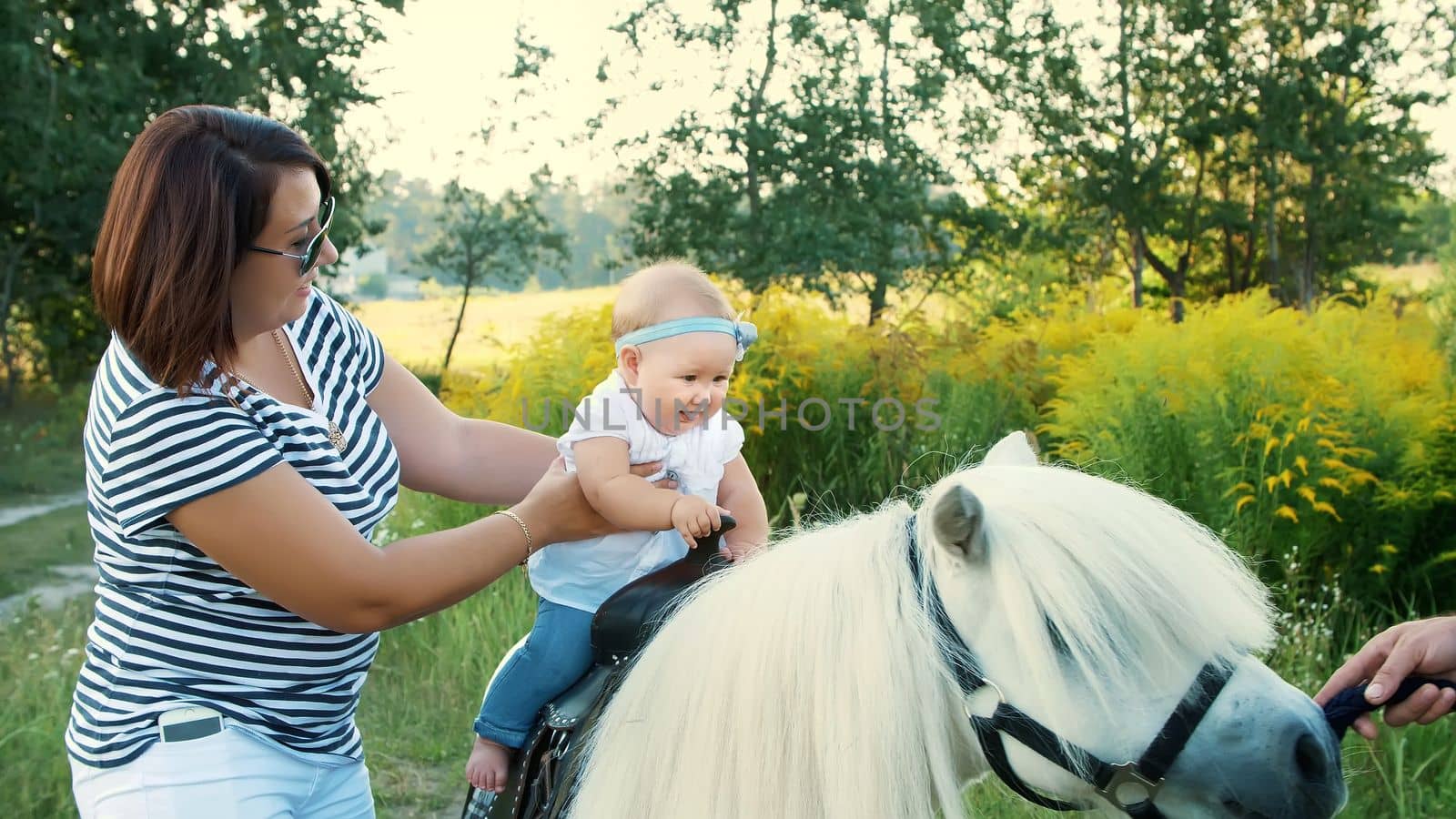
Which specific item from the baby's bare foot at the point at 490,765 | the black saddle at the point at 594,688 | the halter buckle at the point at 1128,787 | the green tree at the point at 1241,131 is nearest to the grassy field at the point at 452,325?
the green tree at the point at 1241,131

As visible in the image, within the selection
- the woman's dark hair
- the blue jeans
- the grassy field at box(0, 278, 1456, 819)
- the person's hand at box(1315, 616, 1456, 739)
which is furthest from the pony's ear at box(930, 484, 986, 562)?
the grassy field at box(0, 278, 1456, 819)

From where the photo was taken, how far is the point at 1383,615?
4273mm

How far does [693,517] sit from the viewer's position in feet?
5.38

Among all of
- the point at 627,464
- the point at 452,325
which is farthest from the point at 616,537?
the point at 452,325

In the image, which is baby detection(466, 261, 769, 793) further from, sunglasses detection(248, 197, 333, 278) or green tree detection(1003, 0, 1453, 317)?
green tree detection(1003, 0, 1453, 317)

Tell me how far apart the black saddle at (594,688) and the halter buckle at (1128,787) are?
64 centimetres

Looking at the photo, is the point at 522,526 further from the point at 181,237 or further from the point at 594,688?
the point at 181,237

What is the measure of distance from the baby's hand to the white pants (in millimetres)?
673

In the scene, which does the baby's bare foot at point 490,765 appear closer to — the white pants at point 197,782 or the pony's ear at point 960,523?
the white pants at point 197,782

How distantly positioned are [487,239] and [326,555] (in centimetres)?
1422

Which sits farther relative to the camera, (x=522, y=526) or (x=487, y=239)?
(x=487, y=239)

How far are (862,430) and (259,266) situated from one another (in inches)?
181

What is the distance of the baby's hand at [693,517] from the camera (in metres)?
1.64


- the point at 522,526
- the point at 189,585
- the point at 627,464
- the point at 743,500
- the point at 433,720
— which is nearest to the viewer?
the point at 189,585
